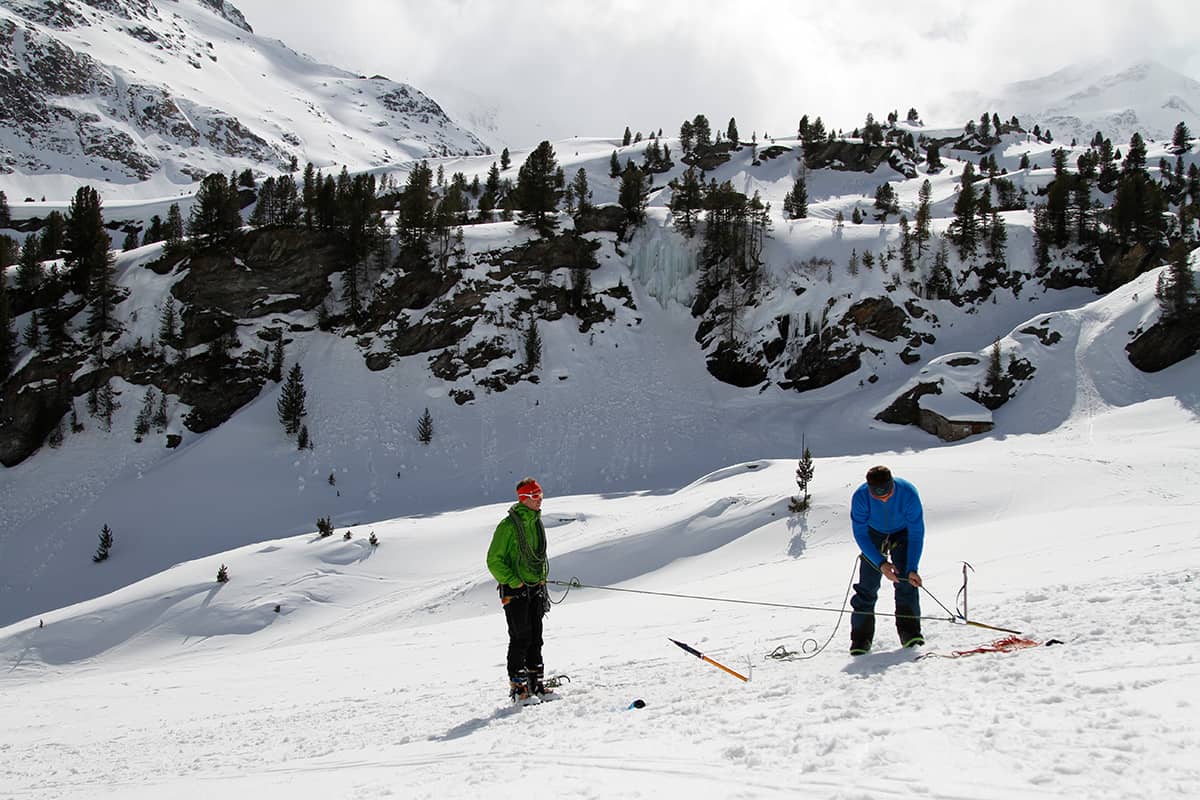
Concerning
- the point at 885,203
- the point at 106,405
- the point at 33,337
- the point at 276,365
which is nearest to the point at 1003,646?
the point at 276,365

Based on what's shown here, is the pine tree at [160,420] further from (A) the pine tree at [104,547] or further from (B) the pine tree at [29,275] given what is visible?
(B) the pine tree at [29,275]

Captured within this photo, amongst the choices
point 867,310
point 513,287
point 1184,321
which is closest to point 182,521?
point 513,287

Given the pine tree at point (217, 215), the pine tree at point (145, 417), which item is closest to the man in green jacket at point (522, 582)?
the pine tree at point (145, 417)

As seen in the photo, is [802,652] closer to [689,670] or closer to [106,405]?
[689,670]

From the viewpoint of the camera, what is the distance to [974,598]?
7.18 meters

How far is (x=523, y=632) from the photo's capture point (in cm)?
Result: 596

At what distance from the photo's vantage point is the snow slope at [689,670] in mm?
3412

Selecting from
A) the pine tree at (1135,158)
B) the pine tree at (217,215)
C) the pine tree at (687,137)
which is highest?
the pine tree at (687,137)

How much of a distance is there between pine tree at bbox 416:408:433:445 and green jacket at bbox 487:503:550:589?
25.9m

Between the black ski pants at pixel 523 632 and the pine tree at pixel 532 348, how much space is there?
29.0m

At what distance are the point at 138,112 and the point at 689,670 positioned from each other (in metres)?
157

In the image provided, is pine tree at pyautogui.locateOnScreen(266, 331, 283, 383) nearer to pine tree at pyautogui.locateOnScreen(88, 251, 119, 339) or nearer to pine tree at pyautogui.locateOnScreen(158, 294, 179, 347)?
pine tree at pyautogui.locateOnScreen(158, 294, 179, 347)

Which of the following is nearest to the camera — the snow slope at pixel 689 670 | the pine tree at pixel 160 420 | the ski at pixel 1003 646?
the snow slope at pixel 689 670

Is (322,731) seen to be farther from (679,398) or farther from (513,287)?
(513,287)
